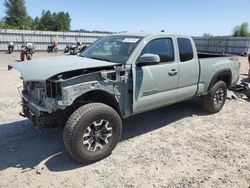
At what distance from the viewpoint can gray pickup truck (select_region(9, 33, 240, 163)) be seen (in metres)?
3.66

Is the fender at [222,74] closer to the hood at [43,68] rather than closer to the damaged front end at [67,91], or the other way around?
the damaged front end at [67,91]

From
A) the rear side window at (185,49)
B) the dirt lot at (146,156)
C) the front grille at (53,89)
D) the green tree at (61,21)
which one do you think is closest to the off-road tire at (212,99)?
the dirt lot at (146,156)

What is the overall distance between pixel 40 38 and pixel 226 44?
19.0m

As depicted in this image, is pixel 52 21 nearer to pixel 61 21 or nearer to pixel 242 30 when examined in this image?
pixel 61 21

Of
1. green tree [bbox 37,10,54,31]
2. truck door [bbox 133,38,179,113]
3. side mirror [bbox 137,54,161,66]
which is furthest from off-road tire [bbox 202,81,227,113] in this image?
green tree [bbox 37,10,54,31]

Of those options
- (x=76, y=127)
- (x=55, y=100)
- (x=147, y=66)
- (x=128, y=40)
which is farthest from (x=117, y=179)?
(x=128, y=40)

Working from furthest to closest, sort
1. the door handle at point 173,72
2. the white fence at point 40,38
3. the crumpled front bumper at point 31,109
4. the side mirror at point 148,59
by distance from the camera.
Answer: the white fence at point 40,38
the door handle at point 173,72
the side mirror at point 148,59
the crumpled front bumper at point 31,109

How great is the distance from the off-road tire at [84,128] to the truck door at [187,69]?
183cm

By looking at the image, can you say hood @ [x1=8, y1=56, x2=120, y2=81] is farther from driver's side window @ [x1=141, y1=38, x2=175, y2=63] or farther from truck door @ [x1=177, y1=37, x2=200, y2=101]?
truck door @ [x1=177, y1=37, x2=200, y2=101]

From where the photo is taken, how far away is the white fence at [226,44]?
25.7 meters

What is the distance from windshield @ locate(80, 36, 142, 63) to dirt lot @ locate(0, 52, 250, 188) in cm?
153

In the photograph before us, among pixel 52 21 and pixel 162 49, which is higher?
pixel 52 21

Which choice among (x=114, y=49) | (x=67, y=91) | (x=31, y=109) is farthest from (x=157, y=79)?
(x=31, y=109)

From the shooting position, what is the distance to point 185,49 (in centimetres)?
538
